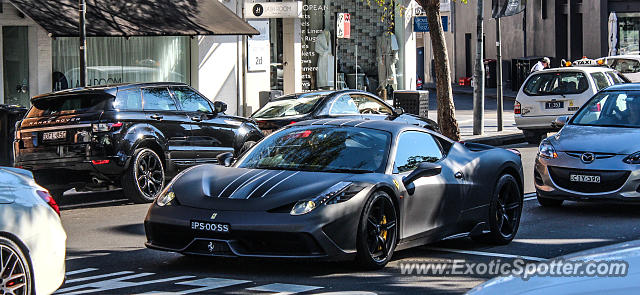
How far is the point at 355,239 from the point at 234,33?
16219 millimetres

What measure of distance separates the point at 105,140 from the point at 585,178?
241 inches

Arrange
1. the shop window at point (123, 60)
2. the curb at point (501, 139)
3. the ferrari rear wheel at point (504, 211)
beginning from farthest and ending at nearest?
the curb at point (501, 139) < the shop window at point (123, 60) < the ferrari rear wheel at point (504, 211)

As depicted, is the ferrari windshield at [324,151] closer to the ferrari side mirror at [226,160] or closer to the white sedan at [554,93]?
the ferrari side mirror at [226,160]

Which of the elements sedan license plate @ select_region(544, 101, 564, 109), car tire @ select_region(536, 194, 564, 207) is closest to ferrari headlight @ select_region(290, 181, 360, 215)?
car tire @ select_region(536, 194, 564, 207)

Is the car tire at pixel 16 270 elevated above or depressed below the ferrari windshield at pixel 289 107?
below

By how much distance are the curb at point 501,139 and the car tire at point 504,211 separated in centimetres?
1376

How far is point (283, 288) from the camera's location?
8.45m

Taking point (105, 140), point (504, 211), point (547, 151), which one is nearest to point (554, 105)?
point (547, 151)

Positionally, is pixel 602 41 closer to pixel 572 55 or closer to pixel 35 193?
pixel 572 55

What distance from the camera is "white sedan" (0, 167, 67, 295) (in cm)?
721

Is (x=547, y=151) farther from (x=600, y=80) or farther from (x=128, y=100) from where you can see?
(x=600, y=80)

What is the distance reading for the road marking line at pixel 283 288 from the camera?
832 centimetres

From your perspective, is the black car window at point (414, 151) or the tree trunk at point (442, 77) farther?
the tree trunk at point (442, 77)

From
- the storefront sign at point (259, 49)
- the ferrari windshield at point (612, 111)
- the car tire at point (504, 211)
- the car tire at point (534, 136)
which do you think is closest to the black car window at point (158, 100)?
the ferrari windshield at point (612, 111)
